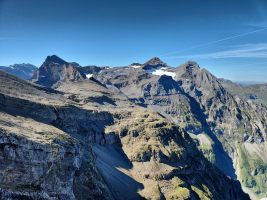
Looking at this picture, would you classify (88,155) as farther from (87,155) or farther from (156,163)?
(156,163)

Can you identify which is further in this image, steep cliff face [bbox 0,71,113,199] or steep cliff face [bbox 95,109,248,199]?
steep cliff face [bbox 95,109,248,199]

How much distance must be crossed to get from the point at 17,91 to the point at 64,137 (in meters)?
75.5

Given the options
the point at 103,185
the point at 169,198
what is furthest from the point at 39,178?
the point at 169,198

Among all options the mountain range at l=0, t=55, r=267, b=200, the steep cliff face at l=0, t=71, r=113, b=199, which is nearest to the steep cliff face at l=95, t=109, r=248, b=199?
the mountain range at l=0, t=55, r=267, b=200

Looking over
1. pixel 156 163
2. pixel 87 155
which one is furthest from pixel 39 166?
pixel 156 163

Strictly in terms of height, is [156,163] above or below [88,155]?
below

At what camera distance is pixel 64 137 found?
310 ft

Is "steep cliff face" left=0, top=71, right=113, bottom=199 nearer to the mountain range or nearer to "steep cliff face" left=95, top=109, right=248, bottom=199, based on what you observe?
the mountain range

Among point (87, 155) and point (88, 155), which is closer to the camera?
point (87, 155)

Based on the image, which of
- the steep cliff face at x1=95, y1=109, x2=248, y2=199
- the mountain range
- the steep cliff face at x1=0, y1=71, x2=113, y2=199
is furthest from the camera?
the steep cliff face at x1=95, y1=109, x2=248, y2=199

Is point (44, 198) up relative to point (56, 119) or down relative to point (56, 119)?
down

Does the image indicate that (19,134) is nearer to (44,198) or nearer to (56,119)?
(44,198)

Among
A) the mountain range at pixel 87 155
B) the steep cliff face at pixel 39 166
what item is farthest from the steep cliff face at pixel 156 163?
Answer: the steep cliff face at pixel 39 166

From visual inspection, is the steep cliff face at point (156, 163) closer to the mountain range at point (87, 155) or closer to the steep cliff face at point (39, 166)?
the mountain range at point (87, 155)
